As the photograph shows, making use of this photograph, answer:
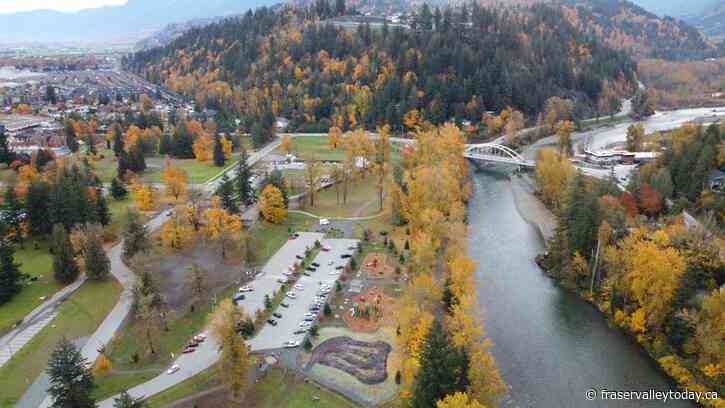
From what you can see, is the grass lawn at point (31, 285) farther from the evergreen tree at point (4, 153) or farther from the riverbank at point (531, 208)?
the riverbank at point (531, 208)

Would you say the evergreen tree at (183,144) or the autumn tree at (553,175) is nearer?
the autumn tree at (553,175)

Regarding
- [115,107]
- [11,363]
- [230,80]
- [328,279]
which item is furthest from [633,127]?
[115,107]

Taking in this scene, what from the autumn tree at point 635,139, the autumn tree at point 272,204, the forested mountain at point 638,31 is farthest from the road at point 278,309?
the forested mountain at point 638,31

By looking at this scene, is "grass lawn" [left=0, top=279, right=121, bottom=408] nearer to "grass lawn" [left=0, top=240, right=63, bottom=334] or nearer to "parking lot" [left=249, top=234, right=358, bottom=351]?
"grass lawn" [left=0, top=240, right=63, bottom=334]

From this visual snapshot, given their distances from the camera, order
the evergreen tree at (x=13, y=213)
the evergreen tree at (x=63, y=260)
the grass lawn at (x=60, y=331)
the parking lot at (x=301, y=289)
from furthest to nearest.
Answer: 1. the evergreen tree at (x=13, y=213)
2. the evergreen tree at (x=63, y=260)
3. the parking lot at (x=301, y=289)
4. the grass lawn at (x=60, y=331)

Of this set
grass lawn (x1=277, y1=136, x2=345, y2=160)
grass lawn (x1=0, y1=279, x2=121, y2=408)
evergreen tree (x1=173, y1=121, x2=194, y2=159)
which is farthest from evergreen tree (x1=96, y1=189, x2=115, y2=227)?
grass lawn (x1=277, y1=136, x2=345, y2=160)

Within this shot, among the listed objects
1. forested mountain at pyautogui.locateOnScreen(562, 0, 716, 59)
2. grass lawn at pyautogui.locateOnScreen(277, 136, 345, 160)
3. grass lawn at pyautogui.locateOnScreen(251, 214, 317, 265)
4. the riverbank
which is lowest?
grass lawn at pyautogui.locateOnScreen(251, 214, 317, 265)
